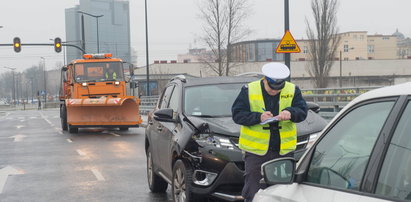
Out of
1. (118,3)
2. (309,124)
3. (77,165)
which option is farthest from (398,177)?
(118,3)

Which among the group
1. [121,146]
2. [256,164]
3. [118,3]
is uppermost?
[118,3]

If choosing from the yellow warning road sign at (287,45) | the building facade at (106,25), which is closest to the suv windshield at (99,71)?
the yellow warning road sign at (287,45)

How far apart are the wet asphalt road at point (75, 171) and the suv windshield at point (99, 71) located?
4.88 metres

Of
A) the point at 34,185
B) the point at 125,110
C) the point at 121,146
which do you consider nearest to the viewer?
the point at 34,185

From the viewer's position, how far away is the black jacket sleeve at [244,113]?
196 inches

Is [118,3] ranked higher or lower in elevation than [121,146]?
higher

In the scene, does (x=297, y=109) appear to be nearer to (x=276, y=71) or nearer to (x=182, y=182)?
(x=276, y=71)

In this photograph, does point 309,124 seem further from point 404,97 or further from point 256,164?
point 404,97

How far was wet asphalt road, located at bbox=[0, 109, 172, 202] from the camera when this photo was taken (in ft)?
28.2

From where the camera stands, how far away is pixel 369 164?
255cm

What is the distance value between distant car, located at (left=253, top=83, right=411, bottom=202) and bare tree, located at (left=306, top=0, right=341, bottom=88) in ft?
124

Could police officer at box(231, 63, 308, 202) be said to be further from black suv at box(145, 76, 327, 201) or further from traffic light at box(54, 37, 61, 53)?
traffic light at box(54, 37, 61, 53)

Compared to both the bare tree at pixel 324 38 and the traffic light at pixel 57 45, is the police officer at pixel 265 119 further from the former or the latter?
the bare tree at pixel 324 38

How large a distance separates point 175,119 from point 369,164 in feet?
15.0
